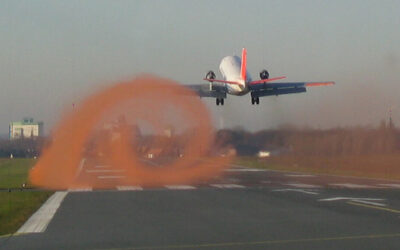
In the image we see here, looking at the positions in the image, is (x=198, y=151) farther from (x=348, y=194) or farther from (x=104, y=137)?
(x=348, y=194)

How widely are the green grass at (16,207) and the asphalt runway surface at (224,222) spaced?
4.50 ft

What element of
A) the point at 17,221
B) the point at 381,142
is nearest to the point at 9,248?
the point at 17,221

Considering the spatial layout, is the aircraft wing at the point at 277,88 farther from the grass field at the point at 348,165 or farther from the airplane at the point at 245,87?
the grass field at the point at 348,165

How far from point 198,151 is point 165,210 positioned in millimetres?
49741

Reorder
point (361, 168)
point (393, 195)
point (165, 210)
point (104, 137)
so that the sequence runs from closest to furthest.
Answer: point (165, 210)
point (393, 195)
point (361, 168)
point (104, 137)

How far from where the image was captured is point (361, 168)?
6650cm

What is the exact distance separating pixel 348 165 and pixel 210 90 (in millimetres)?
18676

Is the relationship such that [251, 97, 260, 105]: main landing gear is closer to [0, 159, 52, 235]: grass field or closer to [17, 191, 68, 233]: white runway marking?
[0, 159, 52, 235]: grass field

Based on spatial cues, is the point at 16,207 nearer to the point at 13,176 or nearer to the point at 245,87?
the point at 245,87

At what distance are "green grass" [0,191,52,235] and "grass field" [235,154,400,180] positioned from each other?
31679 millimetres

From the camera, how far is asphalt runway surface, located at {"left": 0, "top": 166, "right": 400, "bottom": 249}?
17.8m

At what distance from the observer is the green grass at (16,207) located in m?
23.1

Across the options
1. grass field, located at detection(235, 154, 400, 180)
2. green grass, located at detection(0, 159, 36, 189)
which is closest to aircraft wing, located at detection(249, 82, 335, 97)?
grass field, located at detection(235, 154, 400, 180)

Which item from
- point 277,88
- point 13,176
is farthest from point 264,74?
point 13,176
